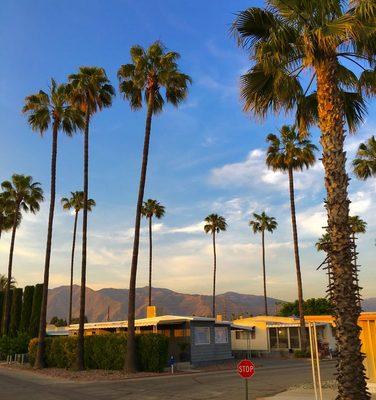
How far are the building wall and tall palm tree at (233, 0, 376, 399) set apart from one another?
22.0m

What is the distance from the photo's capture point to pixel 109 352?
92.5 feet

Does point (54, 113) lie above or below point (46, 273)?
above

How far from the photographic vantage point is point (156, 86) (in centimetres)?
2916

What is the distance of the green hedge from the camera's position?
2681 centimetres

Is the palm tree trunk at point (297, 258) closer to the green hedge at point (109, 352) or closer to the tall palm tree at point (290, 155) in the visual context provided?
the tall palm tree at point (290, 155)

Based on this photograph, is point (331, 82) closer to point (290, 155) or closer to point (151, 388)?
point (151, 388)

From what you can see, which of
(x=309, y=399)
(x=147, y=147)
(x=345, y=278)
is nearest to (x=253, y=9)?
(x=345, y=278)

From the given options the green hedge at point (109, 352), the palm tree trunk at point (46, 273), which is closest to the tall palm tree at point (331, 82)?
the green hedge at point (109, 352)

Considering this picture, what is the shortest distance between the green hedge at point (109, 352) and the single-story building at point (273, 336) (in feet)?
62.5

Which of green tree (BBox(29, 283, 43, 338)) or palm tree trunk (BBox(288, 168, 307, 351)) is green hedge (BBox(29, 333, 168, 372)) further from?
palm tree trunk (BBox(288, 168, 307, 351))

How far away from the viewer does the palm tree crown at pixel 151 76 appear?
28.8 metres

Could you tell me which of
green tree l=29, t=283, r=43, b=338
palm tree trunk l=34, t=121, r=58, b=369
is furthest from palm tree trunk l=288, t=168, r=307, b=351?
green tree l=29, t=283, r=43, b=338

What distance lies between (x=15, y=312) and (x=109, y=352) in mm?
22750

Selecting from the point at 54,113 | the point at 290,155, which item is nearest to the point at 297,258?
the point at 290,155
